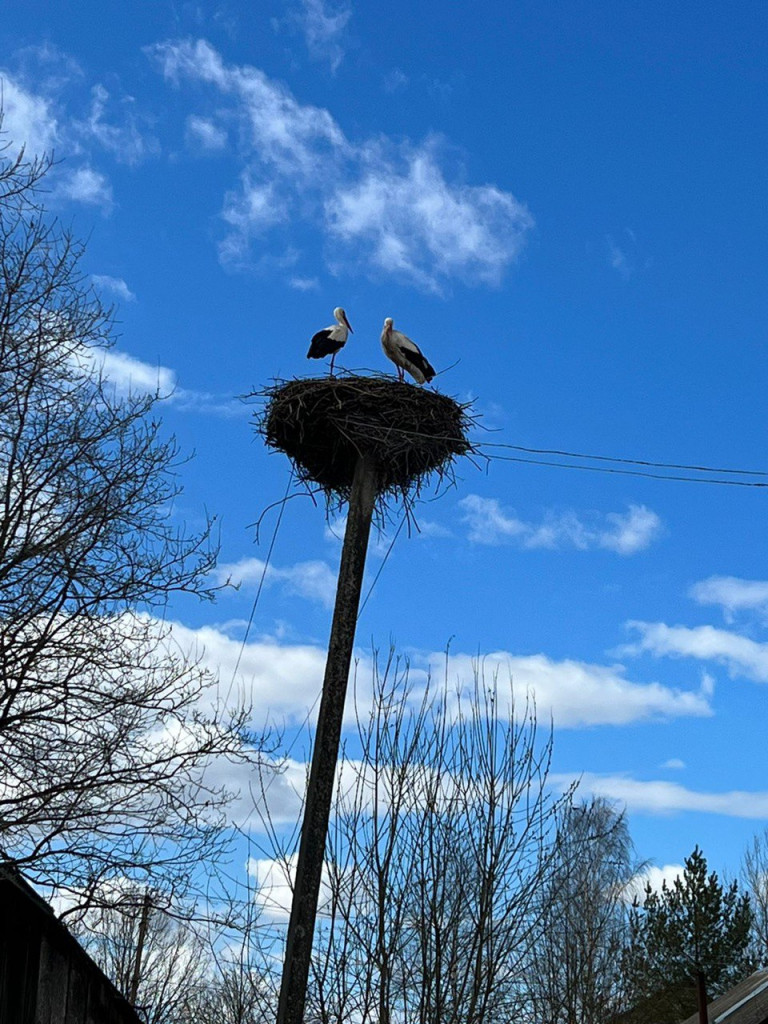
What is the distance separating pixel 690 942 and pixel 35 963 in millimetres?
20335

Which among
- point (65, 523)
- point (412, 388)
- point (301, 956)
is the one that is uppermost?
point (412, 388)

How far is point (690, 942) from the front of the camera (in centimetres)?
2650

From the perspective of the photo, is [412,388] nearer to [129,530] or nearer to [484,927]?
[129,530]

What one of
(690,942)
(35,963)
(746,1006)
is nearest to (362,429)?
(35,963)

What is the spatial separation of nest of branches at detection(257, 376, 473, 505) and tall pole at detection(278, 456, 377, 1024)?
26cm

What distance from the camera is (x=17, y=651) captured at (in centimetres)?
962

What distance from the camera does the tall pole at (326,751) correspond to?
7.43 meters

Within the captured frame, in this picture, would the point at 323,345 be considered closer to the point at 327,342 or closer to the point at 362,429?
the point at 327,342

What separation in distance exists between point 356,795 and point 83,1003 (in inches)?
122

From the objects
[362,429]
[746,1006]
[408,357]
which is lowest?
[746,1006]

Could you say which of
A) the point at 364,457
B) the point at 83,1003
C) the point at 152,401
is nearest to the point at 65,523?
the point at 152,401

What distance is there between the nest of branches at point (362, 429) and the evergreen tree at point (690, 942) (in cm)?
1869

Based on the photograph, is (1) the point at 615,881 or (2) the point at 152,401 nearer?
(2) the point at 152,401

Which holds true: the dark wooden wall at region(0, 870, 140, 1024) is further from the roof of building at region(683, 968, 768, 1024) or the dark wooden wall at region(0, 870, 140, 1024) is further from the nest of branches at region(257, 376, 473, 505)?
the roof of building at region(683, 968, 768, 1024)
